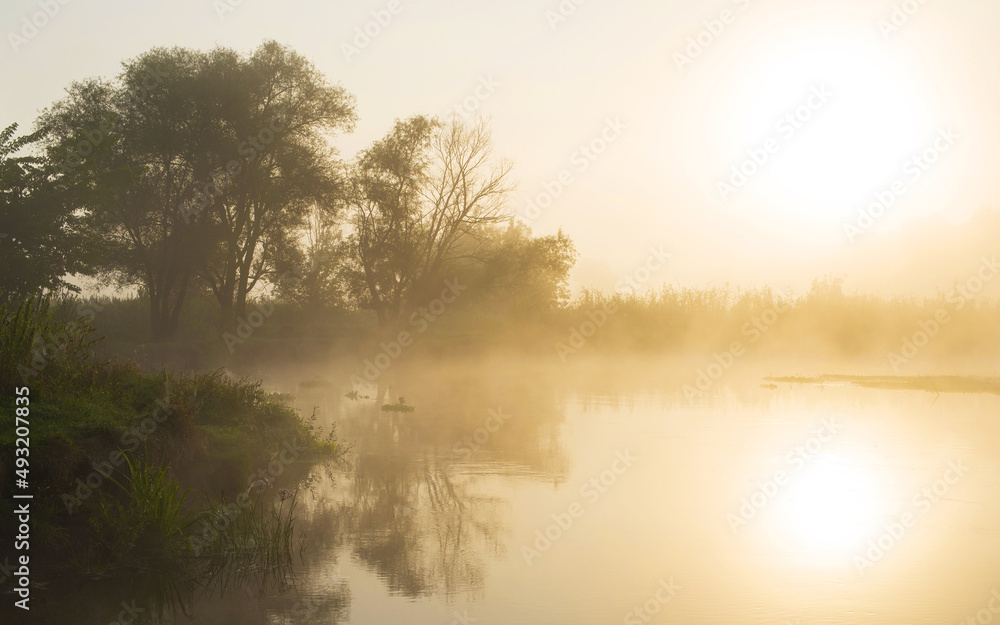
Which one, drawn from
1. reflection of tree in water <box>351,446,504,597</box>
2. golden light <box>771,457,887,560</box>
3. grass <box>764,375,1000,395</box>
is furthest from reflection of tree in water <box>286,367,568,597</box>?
grass <box>764,375,1000,395</box>

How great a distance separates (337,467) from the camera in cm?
1379

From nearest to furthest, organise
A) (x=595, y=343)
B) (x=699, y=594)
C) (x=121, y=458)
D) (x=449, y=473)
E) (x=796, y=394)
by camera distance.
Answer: (x=699, y=594) < (x=121, y=458) < (x=449, y=473) < (x=796, y=394) < (x=595, y=343)

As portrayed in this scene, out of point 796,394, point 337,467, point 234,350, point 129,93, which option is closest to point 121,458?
point 337,467

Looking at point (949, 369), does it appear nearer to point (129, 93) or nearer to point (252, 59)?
point (252, 59)

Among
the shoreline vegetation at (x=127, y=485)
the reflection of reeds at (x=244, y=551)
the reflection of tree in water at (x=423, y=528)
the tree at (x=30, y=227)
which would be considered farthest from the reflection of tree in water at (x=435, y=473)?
the tree at (x=30, y=227)

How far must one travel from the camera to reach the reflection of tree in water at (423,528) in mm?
8359

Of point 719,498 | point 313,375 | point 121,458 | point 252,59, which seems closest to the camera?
point 121,458

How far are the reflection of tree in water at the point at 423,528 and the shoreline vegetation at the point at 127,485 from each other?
1.02 meters

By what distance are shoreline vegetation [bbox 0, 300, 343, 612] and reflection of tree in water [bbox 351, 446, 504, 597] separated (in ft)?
3.34

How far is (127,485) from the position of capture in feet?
29.7

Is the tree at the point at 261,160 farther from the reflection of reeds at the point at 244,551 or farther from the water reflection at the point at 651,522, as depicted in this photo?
the reflection of reeds at the point at 244,551

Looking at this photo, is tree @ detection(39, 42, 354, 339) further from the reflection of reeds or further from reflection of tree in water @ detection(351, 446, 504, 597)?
the reflection of reeds

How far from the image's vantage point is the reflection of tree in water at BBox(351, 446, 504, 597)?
8.36 m

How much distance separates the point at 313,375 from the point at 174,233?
→ 8635 millimetres
